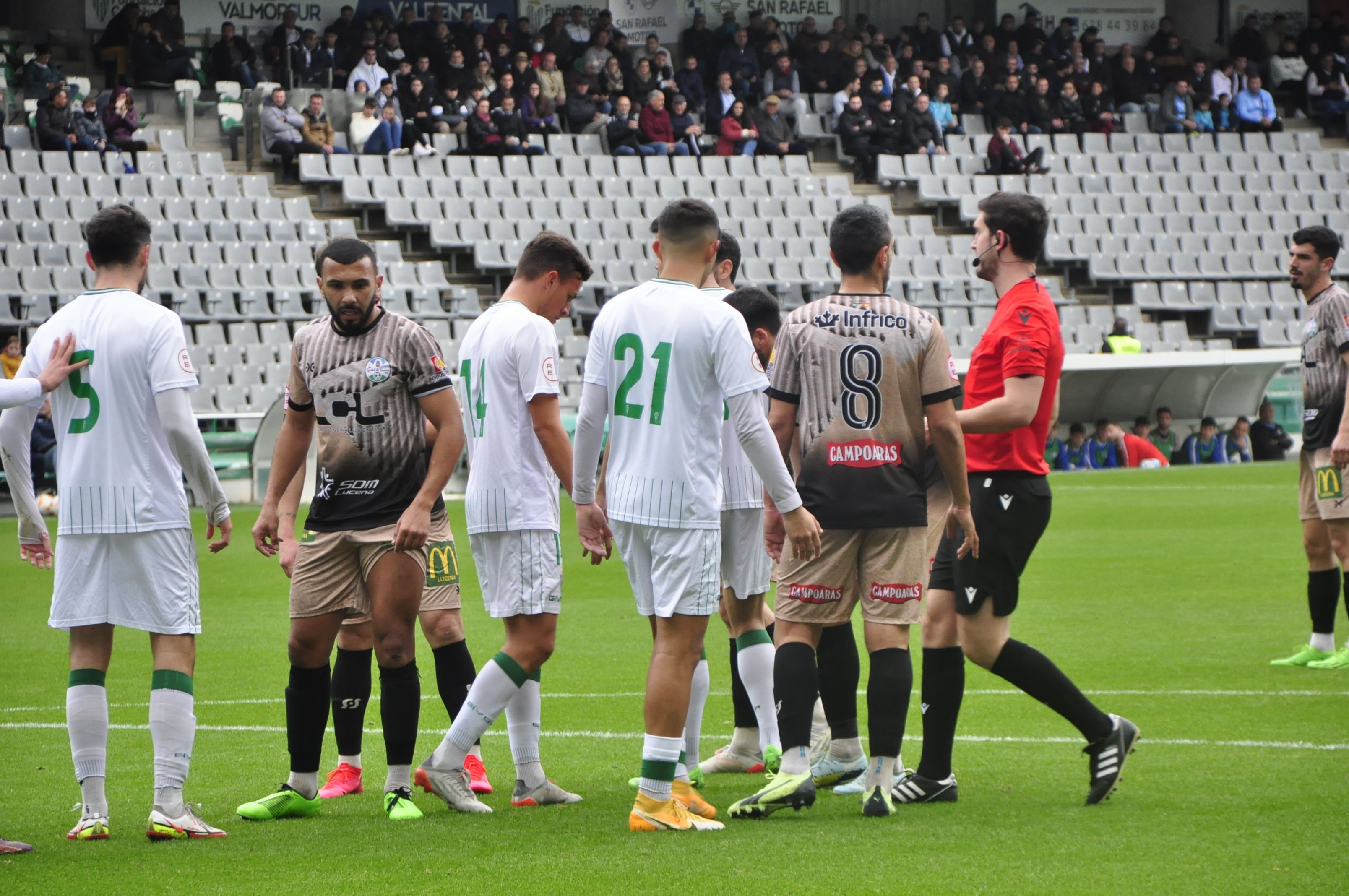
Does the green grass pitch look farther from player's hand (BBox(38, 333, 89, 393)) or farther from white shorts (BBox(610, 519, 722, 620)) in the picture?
player's hand (BBox(38, 333, 89, 393))

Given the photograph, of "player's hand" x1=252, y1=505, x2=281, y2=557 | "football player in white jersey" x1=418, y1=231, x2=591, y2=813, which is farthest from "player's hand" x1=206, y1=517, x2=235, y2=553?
"football player in white jersey" x1=418, y1=231, x2=591, y2=813

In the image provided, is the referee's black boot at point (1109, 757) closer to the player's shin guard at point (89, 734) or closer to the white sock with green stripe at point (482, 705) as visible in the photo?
the white sock with green stripe at point (482, 705)

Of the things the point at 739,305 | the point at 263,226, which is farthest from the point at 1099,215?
the point at 739,305

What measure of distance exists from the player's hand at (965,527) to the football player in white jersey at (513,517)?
4.26 feet

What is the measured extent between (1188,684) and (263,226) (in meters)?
19.1

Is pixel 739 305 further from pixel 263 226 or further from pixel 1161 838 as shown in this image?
pixel 263 226

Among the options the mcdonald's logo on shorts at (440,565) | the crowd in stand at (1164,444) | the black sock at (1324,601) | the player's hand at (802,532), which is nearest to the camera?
the player's hand at (802,532)

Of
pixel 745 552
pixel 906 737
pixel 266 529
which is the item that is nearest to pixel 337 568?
pixel 266 529

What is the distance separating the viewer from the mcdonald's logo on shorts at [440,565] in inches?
233

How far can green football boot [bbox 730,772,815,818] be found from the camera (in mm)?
5066

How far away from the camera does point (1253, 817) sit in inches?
197

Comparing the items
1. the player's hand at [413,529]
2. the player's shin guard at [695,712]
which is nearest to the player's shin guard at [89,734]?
the player's hand at [413,529]

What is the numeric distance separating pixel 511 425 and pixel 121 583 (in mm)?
1364

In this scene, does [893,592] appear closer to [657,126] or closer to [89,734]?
[89,734]
